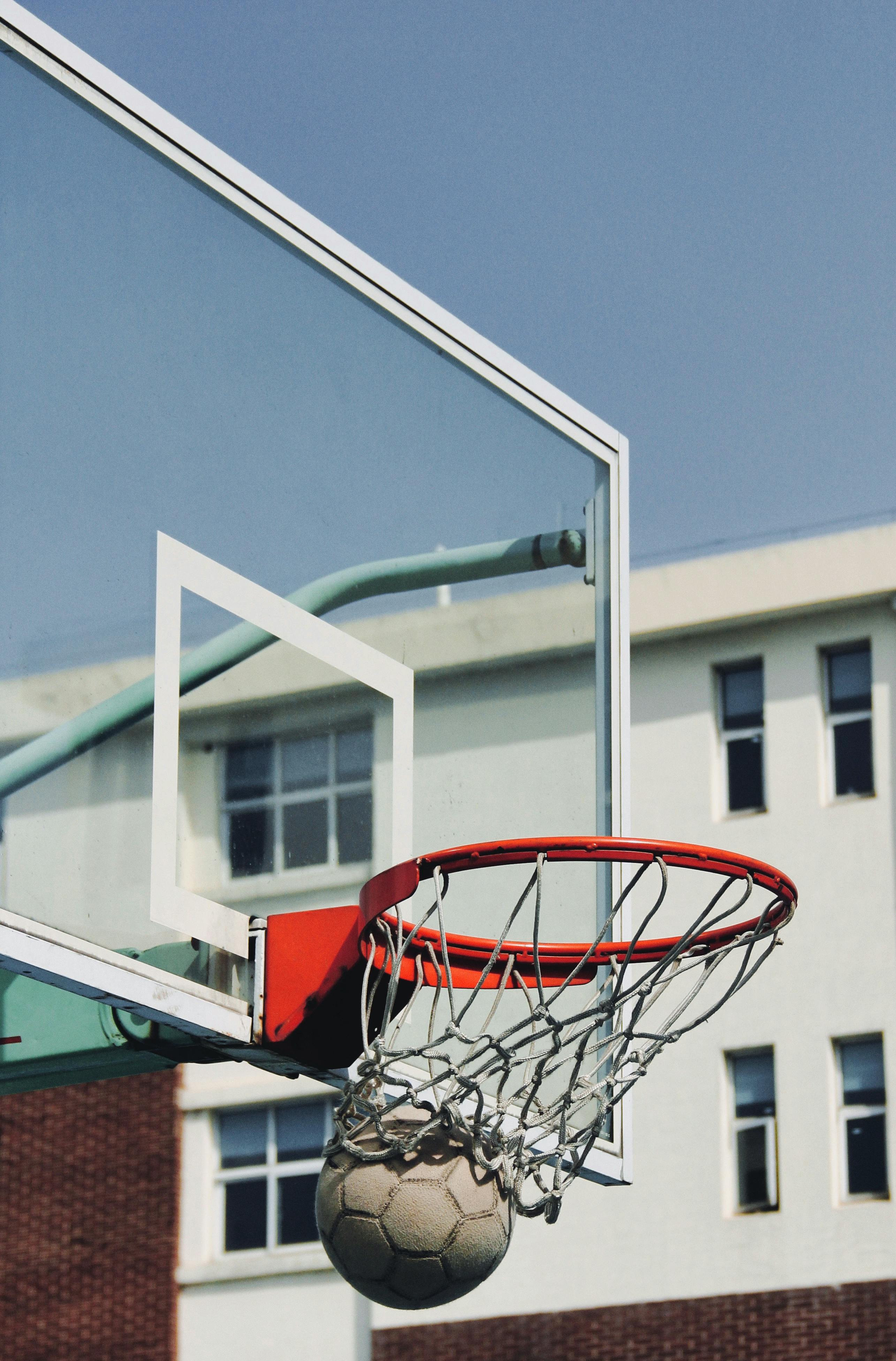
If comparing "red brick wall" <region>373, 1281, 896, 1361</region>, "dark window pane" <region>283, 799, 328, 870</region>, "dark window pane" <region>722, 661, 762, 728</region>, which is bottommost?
"red brick wall" <region>373, 1281, 896, 1361</region>

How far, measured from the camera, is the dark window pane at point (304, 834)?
18.4ft

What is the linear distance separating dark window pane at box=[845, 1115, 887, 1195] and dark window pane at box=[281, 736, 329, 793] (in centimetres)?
1035

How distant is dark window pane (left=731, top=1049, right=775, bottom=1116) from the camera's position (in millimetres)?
15461

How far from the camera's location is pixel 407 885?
494cm

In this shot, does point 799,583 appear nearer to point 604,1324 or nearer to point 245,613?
point 604,1324

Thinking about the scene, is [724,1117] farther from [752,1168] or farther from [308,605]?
[308,605]

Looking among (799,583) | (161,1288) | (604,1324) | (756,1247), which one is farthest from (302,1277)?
(799,583)

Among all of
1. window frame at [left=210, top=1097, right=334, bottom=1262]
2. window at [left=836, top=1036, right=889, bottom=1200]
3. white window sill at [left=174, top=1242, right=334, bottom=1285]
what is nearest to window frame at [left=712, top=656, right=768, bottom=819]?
window at [left=836, top=1036, right=889, bottom=1200]

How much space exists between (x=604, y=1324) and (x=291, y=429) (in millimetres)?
10664

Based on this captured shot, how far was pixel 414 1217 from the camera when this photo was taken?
15.7 feet

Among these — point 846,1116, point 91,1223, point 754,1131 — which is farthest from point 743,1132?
point 91,1223

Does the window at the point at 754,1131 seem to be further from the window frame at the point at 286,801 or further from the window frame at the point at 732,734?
the window frame at the point at 286,801

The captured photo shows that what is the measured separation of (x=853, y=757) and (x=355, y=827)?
10.7m

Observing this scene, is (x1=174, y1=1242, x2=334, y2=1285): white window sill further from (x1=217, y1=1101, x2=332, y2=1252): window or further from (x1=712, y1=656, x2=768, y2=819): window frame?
(x1=712, y1=656, x2=768, y2=819): window frame
